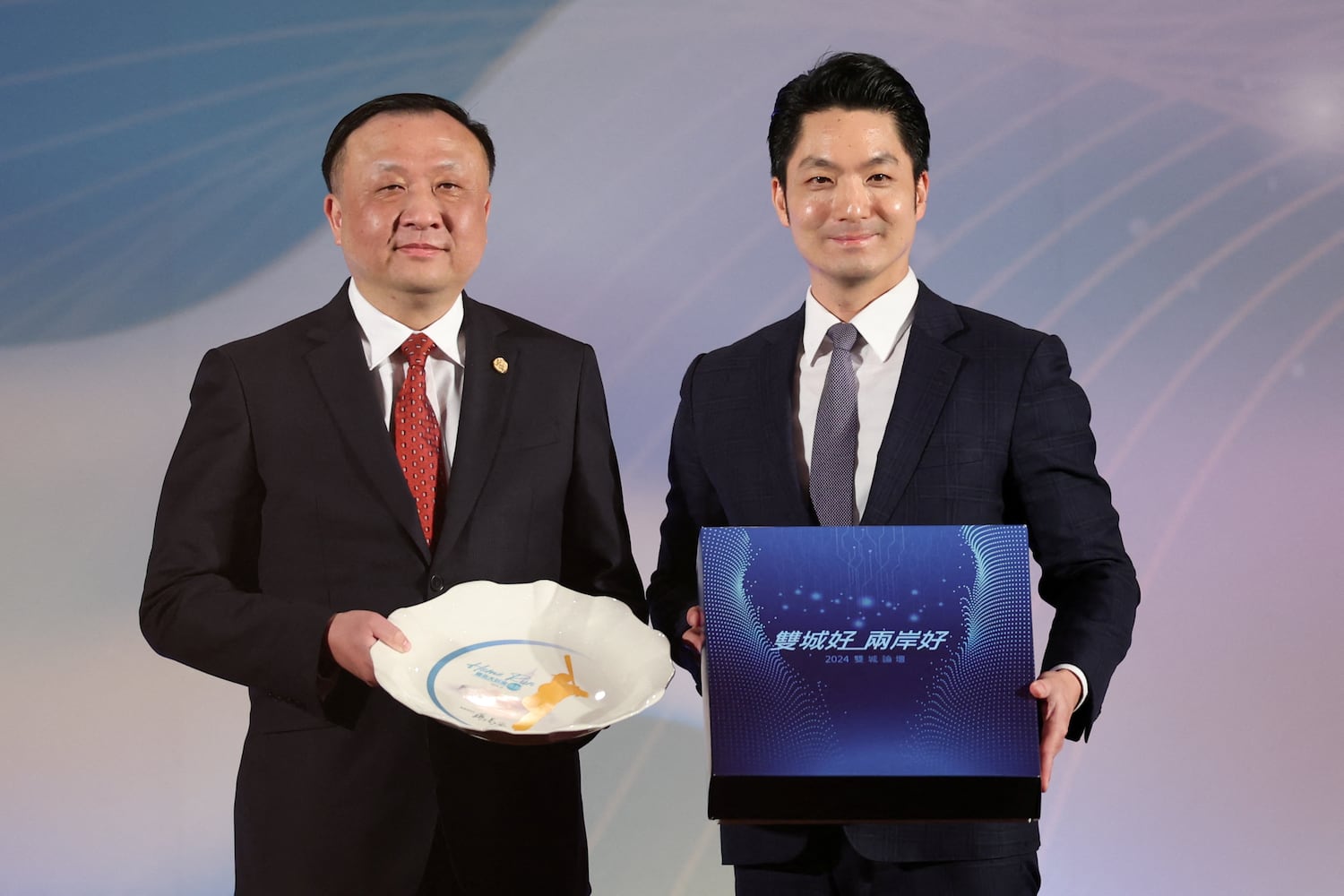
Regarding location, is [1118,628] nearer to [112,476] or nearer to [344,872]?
[344,872]

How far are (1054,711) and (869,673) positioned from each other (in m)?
0.28

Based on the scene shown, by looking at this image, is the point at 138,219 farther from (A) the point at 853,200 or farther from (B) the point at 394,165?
(A) the point at 853,200

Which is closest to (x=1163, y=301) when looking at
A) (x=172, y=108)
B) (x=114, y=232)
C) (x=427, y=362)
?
(x=427, y=362)

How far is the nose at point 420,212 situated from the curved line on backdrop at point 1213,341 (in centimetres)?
188

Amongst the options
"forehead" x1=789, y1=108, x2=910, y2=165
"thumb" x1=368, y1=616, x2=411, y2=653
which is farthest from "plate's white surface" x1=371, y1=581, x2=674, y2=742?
"forehead" x1=789, y1=108, x2=910, y2=165

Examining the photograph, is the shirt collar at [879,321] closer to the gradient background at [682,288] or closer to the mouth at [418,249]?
the mouth at [418,249]

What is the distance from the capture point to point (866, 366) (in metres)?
2.03

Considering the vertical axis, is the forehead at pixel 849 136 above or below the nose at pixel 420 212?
above

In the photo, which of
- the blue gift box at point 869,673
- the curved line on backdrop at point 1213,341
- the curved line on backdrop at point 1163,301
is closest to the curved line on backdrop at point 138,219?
the blue gift box at point 869,673

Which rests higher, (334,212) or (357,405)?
(334,212)

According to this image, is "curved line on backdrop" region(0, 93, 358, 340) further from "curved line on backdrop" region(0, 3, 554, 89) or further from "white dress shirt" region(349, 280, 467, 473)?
"white dress shirt" region(349, 280, 467, 473)

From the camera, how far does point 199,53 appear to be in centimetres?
309

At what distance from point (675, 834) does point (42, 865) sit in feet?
5.19

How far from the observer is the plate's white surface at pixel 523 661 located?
1.79 metres
